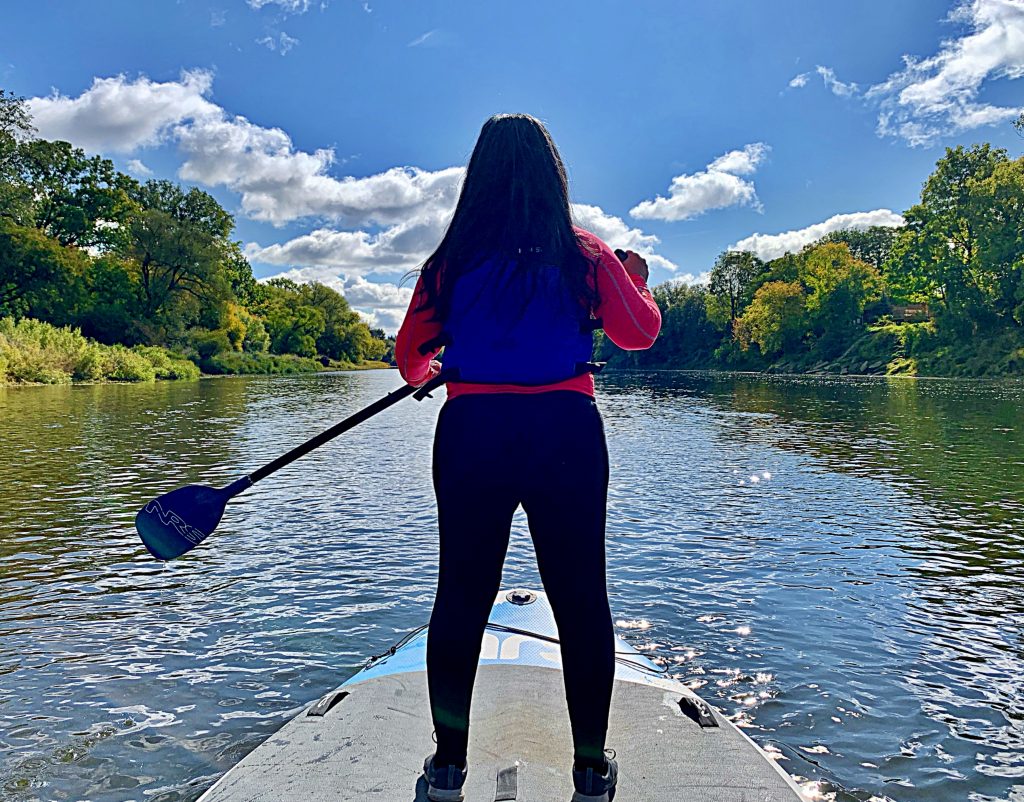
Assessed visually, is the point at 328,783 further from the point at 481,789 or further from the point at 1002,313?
the point at 1002,313

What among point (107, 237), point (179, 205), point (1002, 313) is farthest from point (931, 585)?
point (179, 205)

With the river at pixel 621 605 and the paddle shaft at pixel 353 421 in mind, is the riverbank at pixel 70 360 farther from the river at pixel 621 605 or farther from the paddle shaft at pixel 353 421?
the paddle shaft at pixel 353 421

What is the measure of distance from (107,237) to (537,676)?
219ft

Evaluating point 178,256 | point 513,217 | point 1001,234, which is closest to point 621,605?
point 513,217

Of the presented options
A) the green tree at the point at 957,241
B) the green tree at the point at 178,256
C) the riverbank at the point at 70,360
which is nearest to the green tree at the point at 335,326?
the green tree at the point at 178,256

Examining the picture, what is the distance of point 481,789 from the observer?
239 centimetres

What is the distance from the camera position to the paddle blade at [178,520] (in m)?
3.47

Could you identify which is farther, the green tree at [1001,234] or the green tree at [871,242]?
the green tree at [871,242]

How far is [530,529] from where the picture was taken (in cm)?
213

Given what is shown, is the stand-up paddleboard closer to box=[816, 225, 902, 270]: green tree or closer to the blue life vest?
the blue life vest

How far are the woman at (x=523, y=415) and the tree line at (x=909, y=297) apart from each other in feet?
171

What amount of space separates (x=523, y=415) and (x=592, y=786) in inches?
46.3

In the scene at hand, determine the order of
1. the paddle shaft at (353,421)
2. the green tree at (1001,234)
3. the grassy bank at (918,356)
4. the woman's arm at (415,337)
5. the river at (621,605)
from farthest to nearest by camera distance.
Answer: the green tree at (1001,234) < the grassy bank at (918,356) < the river at (621,605) < the paddle shaft at (353,421) < the woman's arm at (415,337)

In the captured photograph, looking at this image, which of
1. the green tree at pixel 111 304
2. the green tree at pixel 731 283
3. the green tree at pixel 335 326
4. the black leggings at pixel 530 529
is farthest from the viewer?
the green tree at pixel 335 326
